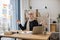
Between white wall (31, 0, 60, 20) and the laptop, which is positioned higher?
white wall (31, 0, 60, 20)

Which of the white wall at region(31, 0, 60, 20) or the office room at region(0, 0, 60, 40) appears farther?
the white wall at region(31, 0, 60, 20)

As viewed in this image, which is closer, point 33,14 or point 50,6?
point 33,14

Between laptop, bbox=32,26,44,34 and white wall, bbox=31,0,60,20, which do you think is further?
white wall, bbox=31,0,60,20

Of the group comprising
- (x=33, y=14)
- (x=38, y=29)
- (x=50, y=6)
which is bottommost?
(x=38, y=29)

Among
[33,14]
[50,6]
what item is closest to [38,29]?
[33,14]

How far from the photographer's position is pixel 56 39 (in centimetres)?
448

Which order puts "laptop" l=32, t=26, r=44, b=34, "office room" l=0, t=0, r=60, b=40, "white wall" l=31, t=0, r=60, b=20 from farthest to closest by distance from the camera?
1. "white wall" l=31, t=0, r=60, b=20
2. "office room" l=0, t=0, r=60, b=40
3. "laptop" l=32, t=26, r=44, b=34

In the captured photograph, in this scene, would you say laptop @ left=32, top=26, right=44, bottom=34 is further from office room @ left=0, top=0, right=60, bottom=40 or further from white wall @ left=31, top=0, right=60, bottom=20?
white wall @ left=31, top=0, right=60, bottom=20

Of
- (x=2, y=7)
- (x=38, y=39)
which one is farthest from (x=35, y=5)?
(x=38, y=39)

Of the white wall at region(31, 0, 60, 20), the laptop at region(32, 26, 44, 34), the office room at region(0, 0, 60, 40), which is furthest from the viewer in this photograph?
the white wall at region(31, 0, 60, 20)

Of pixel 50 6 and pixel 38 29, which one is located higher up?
pixel 50 6

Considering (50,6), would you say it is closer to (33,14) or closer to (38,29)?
(33,14)

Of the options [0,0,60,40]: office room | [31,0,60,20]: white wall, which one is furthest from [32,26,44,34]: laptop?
[31,0,60,20]: white wall

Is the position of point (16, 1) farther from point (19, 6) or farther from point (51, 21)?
point (51, 21)
